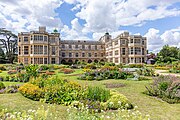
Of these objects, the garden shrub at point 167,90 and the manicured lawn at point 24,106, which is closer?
the manicured lawn at point 24,106

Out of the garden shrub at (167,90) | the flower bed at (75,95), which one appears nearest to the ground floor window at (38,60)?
the flower bed at (75,95)

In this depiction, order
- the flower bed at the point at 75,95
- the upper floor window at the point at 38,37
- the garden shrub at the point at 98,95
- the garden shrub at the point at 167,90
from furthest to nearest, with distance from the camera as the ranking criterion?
the upper floor window at the point at 38,37, the garden shrub at the point at 167,90, the garden shrub at the point at 98,95, the flower bed at the point at 75,95

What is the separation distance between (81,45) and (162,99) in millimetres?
53985

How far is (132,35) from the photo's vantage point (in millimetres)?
51438

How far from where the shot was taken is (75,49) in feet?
201

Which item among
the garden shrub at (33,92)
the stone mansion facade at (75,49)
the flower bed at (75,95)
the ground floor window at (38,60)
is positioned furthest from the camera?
the stone mansion facade at (75,49)

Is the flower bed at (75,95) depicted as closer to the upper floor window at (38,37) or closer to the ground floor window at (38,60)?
the ground floor window at (38,60)

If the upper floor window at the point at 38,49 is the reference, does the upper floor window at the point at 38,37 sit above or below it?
above

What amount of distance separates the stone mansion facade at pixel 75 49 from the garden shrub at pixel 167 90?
39307 mm

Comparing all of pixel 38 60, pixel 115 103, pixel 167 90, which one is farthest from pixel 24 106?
pixel 38 60

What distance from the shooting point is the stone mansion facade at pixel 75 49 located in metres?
46.1

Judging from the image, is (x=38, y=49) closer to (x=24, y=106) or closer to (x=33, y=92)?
(x=33, y=92)

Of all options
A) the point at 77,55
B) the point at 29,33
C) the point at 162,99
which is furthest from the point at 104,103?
the point at 77,55

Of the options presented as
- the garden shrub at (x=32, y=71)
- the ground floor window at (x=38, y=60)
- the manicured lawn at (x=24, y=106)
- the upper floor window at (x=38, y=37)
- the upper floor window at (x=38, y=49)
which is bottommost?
the manicured lawn at (x=24, y=106)
